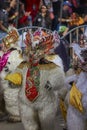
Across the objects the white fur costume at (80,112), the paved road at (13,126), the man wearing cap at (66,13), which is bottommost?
the paved road at (13,126)

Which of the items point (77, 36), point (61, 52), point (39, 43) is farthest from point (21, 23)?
point (39, 43)

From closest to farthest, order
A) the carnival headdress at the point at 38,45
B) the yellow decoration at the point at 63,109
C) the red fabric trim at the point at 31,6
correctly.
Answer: the carnival headdress at the point at 38,45
the yellow decoration at the point at 63,109
the red fabric trim at the point at 31,6

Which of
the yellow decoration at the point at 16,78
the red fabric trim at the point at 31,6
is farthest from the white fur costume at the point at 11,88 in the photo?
the red fabric trim at the point at 31,6

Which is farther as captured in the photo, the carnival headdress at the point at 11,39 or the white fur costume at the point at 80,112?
the carnival headdress at the point at 11,39

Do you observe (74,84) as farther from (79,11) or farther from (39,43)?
(79,11)

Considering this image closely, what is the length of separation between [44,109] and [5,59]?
6.07 ft

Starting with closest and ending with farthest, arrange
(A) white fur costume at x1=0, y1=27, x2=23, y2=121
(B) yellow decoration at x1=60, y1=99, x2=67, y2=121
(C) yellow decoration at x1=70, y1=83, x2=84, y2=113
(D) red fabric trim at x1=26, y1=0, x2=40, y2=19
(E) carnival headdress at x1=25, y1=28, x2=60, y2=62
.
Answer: (C) yellow decoration at x1=70, y1=83, x2=84, y2=113, (E) carnival headdress at x1=25, y1=28, x2=60, y2=62, (B) yellow decoration at x1=60, y1=99, x2=67, y2=121, (A) white fur costume at x1=0, y1=27, x2=23, y2=121, (D) red fabric trim at x1=26, y1=0, x2=40, y2=19

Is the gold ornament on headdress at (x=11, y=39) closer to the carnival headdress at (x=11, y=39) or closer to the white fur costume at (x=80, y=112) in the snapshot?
the carnival headdress at (x=11, y=39)

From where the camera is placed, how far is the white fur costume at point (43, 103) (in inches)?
264

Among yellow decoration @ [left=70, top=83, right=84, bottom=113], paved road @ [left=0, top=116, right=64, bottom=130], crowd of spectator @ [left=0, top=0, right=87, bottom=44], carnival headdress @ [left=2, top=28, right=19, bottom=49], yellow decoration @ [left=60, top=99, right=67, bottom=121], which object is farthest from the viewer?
crowd of spectator @ [left=0, top=0, right=87, bottom=44]

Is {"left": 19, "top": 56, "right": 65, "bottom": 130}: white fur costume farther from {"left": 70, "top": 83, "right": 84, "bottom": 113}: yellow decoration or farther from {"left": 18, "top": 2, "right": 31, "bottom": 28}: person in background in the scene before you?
{"left": 18, "top": 2, "right": 31, "bottom": 28}: person in background

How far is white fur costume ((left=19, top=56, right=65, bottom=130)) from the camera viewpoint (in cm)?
671

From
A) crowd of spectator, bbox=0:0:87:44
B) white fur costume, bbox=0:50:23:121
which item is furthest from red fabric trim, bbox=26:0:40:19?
white fur costume, bbox=0:50:23:121

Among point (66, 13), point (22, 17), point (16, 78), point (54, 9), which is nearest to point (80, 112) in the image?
point (16, 78)
